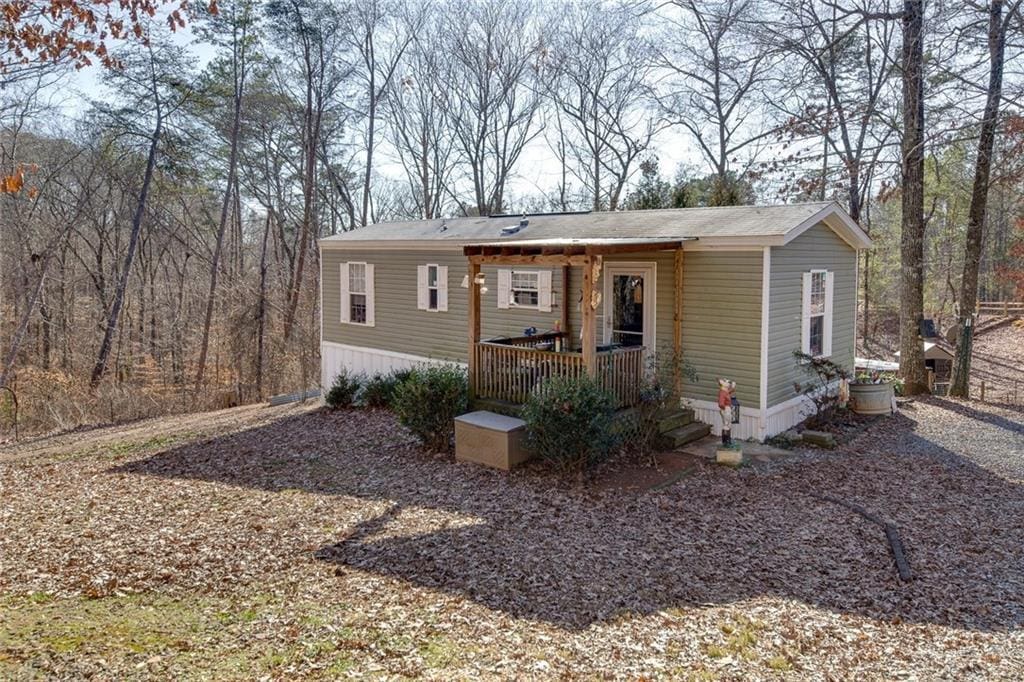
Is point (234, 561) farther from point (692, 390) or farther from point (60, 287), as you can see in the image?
point (60, 287)

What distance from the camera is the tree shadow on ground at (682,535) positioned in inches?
213

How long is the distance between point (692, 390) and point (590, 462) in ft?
9.10

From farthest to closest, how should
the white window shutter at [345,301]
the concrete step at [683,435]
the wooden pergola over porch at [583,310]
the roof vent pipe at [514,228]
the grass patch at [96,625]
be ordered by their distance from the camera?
the white window shutter at [345,301] → the roof vent pipe at [514,228] → the concrete step at [683,435] → the wooden pergola over porch at [583,310] → the grass patch at [96,625]

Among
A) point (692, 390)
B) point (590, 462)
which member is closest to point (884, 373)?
point (692, 390)

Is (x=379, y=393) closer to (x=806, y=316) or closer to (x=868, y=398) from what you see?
(x=806, y=316)

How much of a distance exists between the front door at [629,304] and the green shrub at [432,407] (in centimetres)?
295

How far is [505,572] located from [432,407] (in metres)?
4.05

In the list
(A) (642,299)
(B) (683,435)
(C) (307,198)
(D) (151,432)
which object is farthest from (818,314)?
(C) (307,198)

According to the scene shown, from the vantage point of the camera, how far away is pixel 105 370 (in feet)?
70.8

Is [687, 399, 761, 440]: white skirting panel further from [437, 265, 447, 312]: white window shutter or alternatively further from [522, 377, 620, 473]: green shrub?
[437, 265, 447, 312]: white window shutter

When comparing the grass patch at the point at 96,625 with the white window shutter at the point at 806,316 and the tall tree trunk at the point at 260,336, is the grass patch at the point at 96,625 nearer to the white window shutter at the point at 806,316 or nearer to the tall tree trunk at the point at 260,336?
the white window shutter at the point at 806,316

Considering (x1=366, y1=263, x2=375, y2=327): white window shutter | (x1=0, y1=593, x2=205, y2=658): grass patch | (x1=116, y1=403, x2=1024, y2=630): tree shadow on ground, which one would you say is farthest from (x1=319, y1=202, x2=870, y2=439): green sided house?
(x1=0, y1=593, x2=205, y2=658): grass patch

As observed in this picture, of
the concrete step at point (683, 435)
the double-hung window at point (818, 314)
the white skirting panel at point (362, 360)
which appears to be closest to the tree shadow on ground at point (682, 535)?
the concrete step at point (683, 435)

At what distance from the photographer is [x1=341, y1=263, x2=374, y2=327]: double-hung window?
48.9ft
